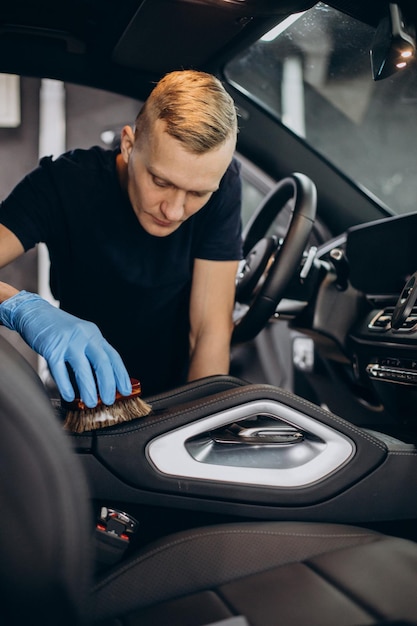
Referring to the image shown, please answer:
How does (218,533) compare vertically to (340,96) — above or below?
below

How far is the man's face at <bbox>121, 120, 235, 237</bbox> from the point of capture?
3.87 ft

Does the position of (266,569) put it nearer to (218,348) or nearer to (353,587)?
(353,587)

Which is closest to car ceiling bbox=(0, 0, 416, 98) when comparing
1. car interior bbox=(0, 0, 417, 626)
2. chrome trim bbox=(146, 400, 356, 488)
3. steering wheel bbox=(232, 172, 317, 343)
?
car interior bbox=(0, 0, 417, 626)

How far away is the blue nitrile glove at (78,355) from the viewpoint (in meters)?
0.92

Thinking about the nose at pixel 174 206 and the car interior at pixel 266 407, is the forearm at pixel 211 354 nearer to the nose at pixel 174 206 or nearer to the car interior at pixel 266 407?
the car interior at pixel 266 407

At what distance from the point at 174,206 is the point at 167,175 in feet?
0.23

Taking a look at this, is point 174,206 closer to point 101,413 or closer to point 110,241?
point 110,241

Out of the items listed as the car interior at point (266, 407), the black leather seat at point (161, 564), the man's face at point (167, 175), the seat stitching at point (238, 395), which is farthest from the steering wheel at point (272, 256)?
the black leather seat at point (161, 564)

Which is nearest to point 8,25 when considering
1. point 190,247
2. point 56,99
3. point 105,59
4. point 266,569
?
point 105,59

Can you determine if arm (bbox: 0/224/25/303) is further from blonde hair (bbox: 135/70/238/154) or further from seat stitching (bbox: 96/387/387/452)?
seat stitching (bbox: 96/387/387/452)

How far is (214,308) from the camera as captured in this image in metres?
1.55

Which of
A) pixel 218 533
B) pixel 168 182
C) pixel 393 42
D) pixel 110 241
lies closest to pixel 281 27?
pixel 393 42

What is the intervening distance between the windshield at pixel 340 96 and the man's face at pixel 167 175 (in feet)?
1.12

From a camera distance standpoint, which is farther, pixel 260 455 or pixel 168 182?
pixel 168 182
